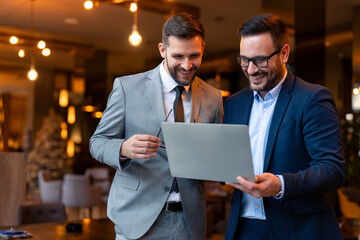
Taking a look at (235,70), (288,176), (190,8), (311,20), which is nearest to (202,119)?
(288,176)

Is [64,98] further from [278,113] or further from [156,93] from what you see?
[278,113]

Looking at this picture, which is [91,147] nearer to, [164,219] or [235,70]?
[164,219]

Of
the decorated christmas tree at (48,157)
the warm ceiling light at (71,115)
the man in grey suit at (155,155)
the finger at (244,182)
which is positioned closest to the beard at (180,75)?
the man in grey suit at (155,155)

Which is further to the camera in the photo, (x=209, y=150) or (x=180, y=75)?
(x=180, y=75)

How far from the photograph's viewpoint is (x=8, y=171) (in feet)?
16.9

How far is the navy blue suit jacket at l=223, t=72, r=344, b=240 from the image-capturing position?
1765 mm

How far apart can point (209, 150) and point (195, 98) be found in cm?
56

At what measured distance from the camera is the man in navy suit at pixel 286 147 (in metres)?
1.75

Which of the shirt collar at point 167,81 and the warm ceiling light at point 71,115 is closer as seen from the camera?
the shirt collar at point 167,81

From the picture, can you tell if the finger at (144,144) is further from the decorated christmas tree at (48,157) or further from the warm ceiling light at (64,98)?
the warm ceiling light at (64,98)

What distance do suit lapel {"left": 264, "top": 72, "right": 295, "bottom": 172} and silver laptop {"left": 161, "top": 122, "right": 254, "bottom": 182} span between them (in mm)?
240

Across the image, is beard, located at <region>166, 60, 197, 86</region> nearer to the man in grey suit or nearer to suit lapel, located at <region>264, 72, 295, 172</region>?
the man in grey suit

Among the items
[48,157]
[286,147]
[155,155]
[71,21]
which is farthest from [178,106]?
[48,157]

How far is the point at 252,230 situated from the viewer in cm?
195
